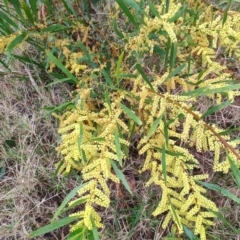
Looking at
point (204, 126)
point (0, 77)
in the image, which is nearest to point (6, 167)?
point (0, 77)

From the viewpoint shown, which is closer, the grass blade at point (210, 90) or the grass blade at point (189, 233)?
the grass blade at point (210, 90)

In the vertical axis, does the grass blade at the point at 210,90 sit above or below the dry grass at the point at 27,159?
above

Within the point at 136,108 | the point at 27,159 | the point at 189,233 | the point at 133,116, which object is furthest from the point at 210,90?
the point at 27,159

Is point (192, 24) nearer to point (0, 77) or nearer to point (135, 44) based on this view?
point (135, 44)

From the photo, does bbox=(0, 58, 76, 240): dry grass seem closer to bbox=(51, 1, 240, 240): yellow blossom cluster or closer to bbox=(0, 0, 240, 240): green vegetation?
bbox=(0, 0, 240, 240): green vegetation

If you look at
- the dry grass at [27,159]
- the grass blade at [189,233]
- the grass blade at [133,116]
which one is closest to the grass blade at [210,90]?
the grass blade at [133,116]

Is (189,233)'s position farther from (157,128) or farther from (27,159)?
(27,159)

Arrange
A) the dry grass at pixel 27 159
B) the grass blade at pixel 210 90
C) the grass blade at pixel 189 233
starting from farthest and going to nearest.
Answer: the dry grass at pixel 27 159, the grass blade at pixel 189 233, the grass blade at pixel 210 90

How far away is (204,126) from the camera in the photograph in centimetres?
94

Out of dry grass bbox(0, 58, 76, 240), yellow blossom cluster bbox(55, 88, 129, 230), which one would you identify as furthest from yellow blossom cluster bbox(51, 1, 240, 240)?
dry grass bbox(0, 58, 76, 240)

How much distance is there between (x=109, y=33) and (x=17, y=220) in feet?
2.26

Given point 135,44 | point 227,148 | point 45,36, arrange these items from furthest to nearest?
point 45,36, point 135,44, point 227,148

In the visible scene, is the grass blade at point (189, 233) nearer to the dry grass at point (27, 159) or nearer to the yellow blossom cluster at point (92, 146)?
the yellow blossom cluster at point (92, 146)

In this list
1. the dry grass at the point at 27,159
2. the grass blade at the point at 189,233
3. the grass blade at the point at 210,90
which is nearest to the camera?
the grass blade at the point at 210,90
